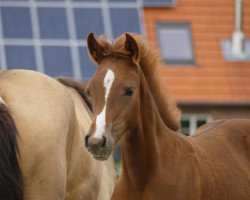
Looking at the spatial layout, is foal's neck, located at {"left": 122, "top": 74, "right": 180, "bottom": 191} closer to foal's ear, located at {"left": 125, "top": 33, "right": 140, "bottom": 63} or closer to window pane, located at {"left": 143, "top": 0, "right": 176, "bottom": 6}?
foal's ear, located at {"left": 125, "top": 33, "right": 140, "bottom": 63}

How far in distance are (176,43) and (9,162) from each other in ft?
60.7

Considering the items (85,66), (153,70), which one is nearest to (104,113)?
(153,70)

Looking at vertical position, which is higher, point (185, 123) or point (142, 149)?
point (142, 149)

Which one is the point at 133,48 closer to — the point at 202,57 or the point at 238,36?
the point at 202,57

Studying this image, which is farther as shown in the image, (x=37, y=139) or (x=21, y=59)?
(x=21, y=59)

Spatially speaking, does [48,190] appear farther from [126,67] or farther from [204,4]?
[204,4]

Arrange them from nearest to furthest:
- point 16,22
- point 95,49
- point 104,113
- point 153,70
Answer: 1. point 104,113
2. point 95,49
3. point 153,70
4. point 16,22

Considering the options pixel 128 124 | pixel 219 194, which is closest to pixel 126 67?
pixel 128 124

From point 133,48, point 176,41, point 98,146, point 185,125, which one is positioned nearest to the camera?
point 98,146

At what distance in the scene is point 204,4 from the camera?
28.6 metres

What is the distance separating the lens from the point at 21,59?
24.4 meters

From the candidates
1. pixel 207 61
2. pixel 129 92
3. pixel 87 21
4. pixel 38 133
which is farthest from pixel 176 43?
pixel 129 92

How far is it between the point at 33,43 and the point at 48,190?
53.5 feet

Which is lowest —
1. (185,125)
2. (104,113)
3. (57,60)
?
(185,125)
